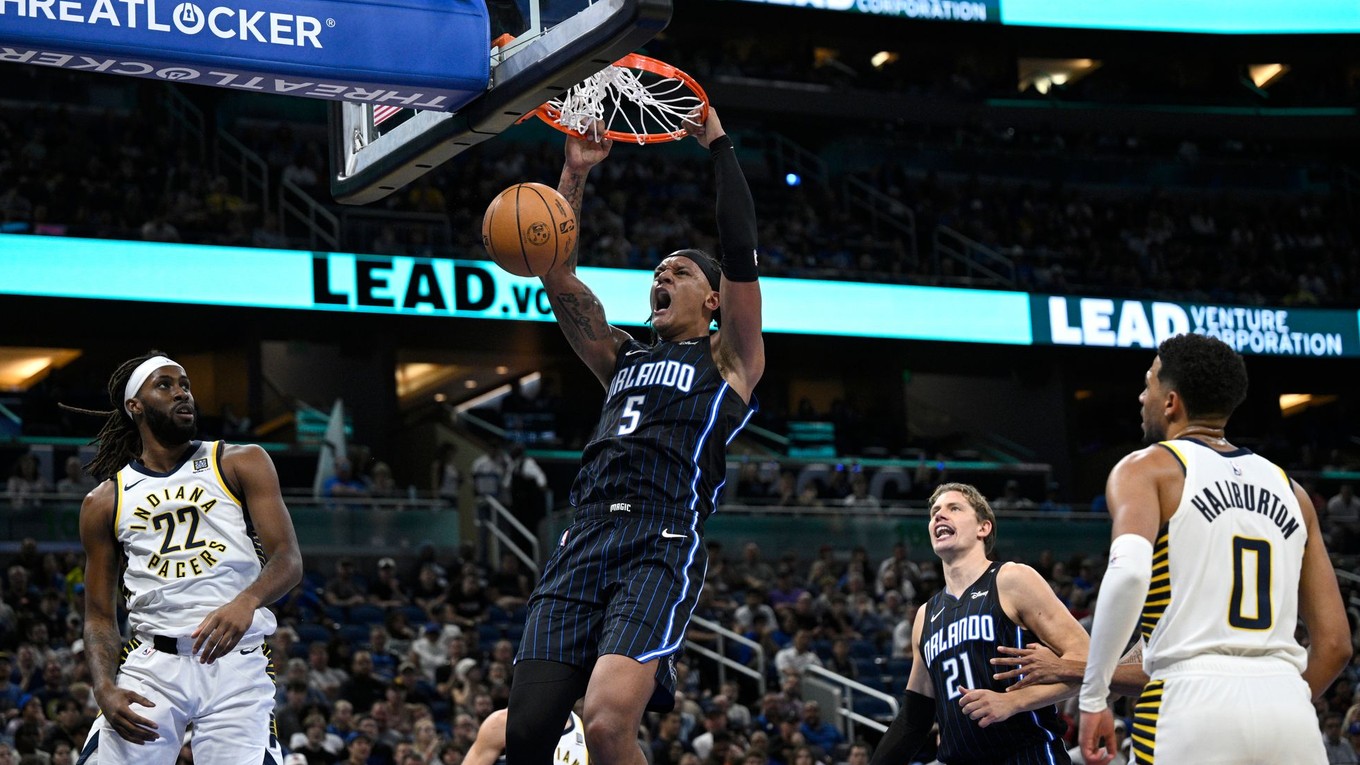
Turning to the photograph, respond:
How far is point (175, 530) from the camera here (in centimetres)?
604

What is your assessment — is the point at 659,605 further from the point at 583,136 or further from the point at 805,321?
the point at 805,321

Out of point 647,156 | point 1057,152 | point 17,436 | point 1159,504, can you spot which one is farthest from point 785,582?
point 1057,152

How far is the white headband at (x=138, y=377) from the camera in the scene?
247 inches

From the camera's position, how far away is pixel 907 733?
21.8 feet

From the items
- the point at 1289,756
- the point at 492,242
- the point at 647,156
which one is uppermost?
the point at 647,156

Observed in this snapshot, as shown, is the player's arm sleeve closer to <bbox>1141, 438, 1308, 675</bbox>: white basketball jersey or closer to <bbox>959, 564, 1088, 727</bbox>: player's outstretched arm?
<bbox>1141, 438, 1308, 675</bbox>: white basketball jersey

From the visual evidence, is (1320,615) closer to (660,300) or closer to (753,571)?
(660,300)

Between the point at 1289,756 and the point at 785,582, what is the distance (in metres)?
14.6

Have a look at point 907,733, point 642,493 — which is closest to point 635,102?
point 642,493

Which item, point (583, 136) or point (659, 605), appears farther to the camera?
point (583, 136)

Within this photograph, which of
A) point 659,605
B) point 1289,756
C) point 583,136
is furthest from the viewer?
point 583,136

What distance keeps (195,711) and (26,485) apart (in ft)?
43.5

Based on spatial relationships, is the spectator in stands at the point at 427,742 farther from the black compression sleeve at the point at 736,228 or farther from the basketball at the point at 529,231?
the black compression sleeve at the point at 736,228

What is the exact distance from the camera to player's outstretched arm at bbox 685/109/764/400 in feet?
19.1
